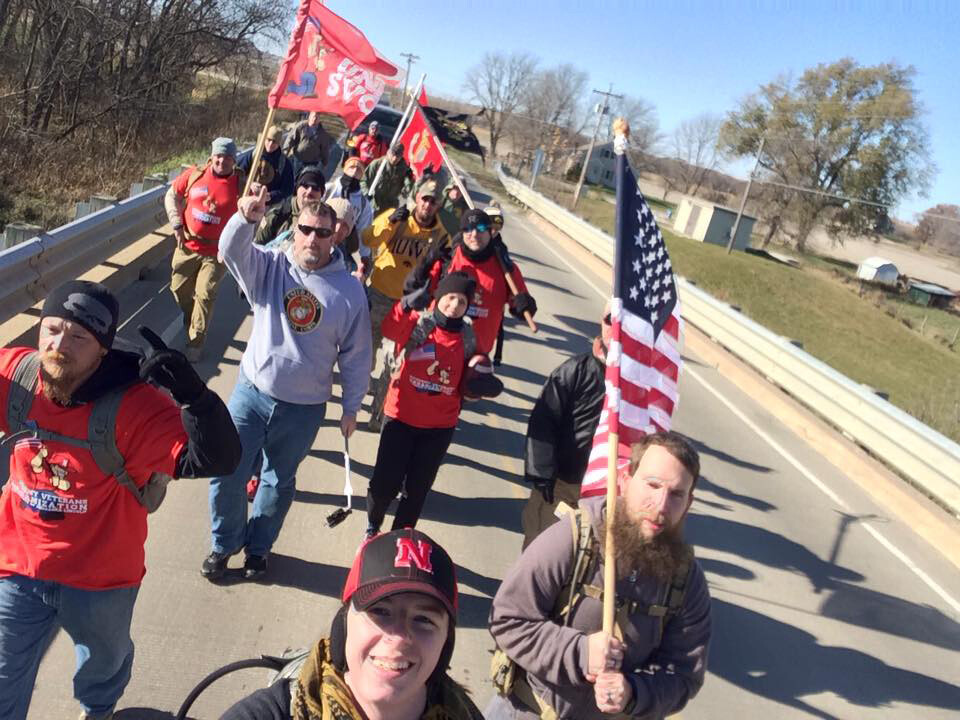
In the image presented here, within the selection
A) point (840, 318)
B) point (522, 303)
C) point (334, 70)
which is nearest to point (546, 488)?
point (522, 303)

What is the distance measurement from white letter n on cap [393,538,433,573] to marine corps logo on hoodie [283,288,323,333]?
7.86 ft

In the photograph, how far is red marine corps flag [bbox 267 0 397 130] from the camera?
19.1 feet

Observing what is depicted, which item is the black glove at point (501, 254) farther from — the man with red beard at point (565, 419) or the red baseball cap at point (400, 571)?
the red baseball cap at point (400, 571)

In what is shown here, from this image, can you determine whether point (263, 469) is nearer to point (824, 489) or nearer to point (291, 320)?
point (291, 320)

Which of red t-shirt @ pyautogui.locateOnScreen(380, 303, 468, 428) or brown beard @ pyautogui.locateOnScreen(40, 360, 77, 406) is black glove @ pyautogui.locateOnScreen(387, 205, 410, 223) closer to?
red t-shirt @ pyautogui.locateOnScreen(380, 303, 468, 428)

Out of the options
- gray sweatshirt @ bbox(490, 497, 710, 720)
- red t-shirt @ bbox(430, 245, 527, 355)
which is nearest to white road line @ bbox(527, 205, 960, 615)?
red t-shirt @ bbox(430, 245, 527, 355)

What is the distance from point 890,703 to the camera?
195 inches

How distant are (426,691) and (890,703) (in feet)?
13.9

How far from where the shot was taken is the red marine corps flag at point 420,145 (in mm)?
8484

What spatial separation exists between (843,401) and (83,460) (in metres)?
9.78

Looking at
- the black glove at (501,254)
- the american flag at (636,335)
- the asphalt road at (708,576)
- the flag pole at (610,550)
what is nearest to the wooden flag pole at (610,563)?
the flag pole at (610,550)

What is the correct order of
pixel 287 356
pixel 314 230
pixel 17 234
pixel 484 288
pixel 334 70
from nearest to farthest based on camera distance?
pixel 314 230, pixel 287 356, pixel 17 234, pixel 334 70, pixel 484 288

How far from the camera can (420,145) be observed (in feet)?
28.8

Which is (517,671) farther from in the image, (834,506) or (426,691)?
(834,506)
